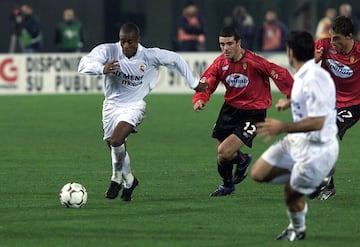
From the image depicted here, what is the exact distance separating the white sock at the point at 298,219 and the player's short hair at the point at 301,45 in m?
1.30

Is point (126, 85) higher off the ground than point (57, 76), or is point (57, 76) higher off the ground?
point (126, 85)

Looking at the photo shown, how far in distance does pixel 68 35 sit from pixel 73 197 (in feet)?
70.9

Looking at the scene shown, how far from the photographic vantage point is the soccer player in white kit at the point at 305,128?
977cm

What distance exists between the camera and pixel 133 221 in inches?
450

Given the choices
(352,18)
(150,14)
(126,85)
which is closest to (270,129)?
(126,85)

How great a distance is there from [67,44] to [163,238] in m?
23.6

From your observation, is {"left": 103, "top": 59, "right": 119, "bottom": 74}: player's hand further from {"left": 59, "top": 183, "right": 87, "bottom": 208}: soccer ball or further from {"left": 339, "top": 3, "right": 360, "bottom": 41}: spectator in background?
{"left": 339, "top": 3, "right": 360, "bottom": 41}: spectator in background

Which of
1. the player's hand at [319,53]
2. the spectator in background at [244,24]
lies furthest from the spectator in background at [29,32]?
the player's hand at [319,53]

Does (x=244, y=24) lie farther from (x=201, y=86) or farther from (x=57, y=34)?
(x=201, y=86)

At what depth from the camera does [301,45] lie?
9945mm

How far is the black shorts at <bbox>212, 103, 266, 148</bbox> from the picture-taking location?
13508 mm

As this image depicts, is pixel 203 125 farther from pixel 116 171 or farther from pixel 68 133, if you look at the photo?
pixel 116 171

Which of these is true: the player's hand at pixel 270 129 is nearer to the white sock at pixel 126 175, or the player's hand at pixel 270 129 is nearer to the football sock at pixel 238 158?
the white sock at pixel 126 175

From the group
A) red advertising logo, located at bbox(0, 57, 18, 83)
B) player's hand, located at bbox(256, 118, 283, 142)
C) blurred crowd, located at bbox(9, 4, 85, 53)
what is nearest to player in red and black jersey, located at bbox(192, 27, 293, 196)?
player's hand, located at bbox(256, 118, 283, 142)
